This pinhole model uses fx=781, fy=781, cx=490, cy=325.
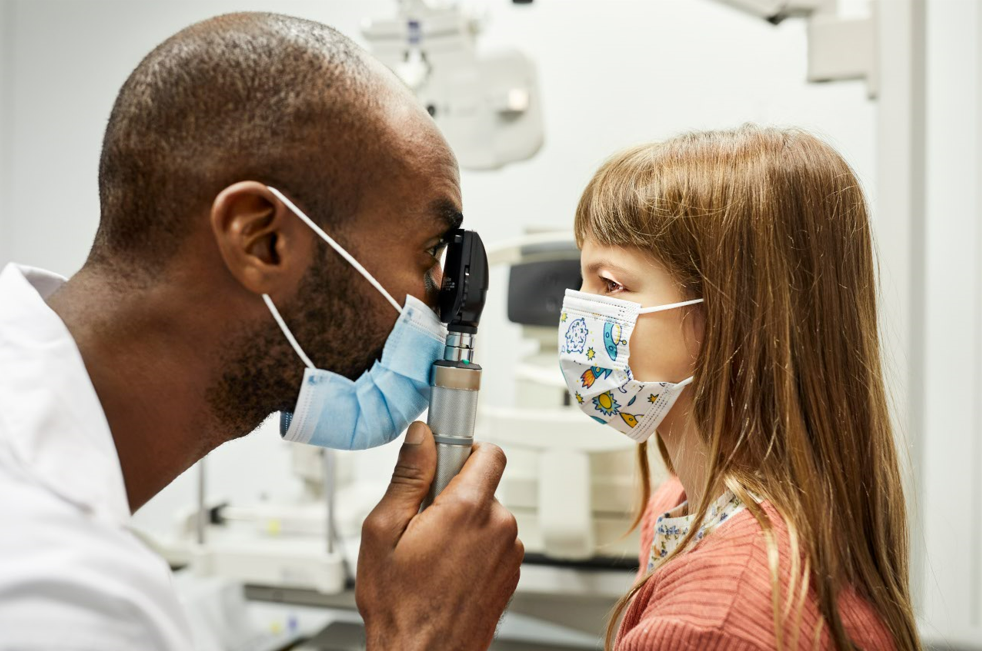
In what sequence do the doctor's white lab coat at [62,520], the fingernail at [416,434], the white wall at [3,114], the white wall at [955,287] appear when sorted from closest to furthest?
the doctor's white lab coat at [62,520]
the fingernail at [416,434]
the white wall at [955,287]
the white wall at [3,114]

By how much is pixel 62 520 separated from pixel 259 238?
1.10 feet

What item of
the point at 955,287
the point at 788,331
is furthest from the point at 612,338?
the point at 955,287

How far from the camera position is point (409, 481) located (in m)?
0.90

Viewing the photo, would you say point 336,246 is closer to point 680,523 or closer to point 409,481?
point 409,481

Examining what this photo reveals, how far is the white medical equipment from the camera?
180cm

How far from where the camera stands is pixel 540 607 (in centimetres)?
191

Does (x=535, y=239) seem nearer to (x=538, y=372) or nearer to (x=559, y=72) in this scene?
(x=538, y=372)

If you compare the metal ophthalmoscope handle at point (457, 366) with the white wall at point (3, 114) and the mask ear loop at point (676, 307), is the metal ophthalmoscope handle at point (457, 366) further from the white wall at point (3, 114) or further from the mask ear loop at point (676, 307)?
the white wall at point (3, 114)

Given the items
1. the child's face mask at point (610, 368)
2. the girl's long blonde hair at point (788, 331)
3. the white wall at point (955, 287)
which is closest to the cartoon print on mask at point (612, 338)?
the child's face mask at point (610, 368)

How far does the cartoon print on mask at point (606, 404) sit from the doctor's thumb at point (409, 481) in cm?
27

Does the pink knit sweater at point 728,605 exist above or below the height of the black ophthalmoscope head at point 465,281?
below

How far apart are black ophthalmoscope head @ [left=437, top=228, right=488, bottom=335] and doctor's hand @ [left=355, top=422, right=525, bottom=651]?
0.45 ft

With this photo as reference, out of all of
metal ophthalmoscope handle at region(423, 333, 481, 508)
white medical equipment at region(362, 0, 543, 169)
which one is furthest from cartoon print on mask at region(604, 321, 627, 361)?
white medical equipment at region(362, 0, 543, 169)

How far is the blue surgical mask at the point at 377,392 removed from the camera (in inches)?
36.9
